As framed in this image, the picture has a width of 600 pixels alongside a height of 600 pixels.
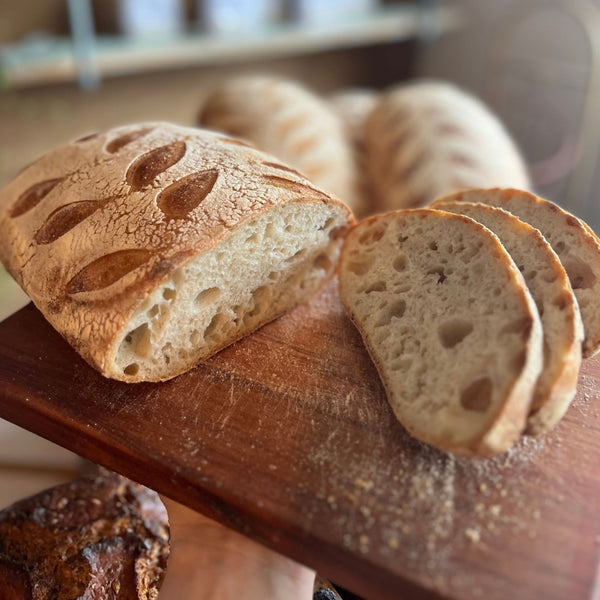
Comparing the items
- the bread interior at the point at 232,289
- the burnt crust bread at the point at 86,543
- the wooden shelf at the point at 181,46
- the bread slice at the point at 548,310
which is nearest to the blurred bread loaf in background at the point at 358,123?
the wooden shelf at the point at 181,46

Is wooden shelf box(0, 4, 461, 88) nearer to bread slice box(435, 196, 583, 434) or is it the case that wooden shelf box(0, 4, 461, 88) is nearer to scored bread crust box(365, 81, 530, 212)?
scored bread crust box(365, 81, 530, 212)

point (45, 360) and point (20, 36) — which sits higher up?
point (20, 36)

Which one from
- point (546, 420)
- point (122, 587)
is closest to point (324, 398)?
point (546, 420)

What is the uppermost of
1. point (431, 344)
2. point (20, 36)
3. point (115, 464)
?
point (20, 36)

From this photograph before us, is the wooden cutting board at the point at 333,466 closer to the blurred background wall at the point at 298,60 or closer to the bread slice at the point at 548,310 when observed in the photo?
the bread slice at the point at 548,310

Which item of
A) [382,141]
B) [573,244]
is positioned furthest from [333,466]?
[382,141]

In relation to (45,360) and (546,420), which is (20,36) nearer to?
(45,360)

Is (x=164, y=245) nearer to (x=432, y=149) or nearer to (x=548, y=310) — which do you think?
(x=548, y=310)
